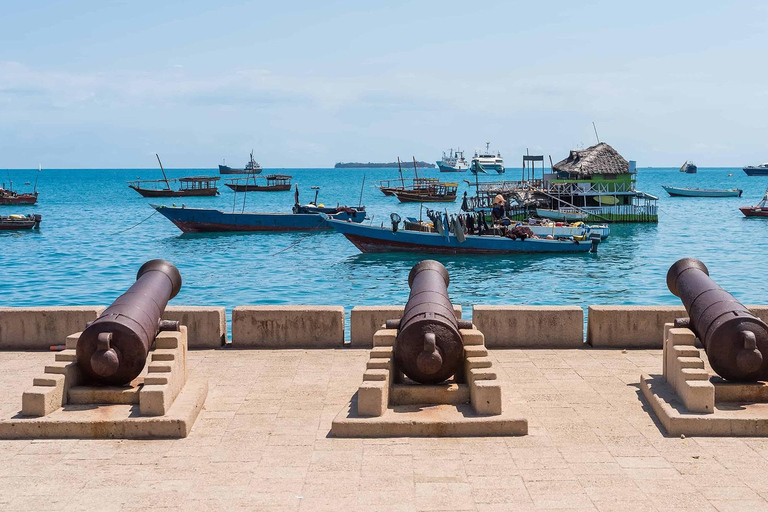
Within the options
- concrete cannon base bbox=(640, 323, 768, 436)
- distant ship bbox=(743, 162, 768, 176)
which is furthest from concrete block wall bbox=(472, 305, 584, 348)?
distant ship bbox=(743, 162, 768, 176)

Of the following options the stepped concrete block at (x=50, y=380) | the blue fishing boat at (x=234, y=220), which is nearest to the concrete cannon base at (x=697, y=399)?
the stepped concrete block at (x=50, y=380)

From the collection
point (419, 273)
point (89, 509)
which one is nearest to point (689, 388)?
point (419, 273)

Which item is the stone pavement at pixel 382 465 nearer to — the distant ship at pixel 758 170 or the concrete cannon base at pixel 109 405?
the concrete cannon base at pixel 109 405

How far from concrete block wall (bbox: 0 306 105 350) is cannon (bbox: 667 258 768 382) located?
Result: 23.6 ft

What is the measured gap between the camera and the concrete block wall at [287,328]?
10977 millimetres

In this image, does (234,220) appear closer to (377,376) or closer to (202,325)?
(202,325)

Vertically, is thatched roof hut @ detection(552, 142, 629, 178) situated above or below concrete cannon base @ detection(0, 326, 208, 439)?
above

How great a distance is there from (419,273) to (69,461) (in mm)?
4124

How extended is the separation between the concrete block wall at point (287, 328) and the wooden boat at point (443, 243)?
31.2 metres

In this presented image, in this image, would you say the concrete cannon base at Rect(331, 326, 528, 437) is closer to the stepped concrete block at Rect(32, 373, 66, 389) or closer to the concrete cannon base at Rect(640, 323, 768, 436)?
the concrete cannon base at Rect(640, 323, 768, 436)

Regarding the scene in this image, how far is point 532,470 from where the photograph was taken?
6.74m

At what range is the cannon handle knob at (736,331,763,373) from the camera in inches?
302

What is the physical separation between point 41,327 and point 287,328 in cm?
314

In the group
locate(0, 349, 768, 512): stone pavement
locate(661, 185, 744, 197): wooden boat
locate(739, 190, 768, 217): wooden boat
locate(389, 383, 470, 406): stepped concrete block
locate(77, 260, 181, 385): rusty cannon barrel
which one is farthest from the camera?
locate(661, 185, 744, 197): wooden boat
